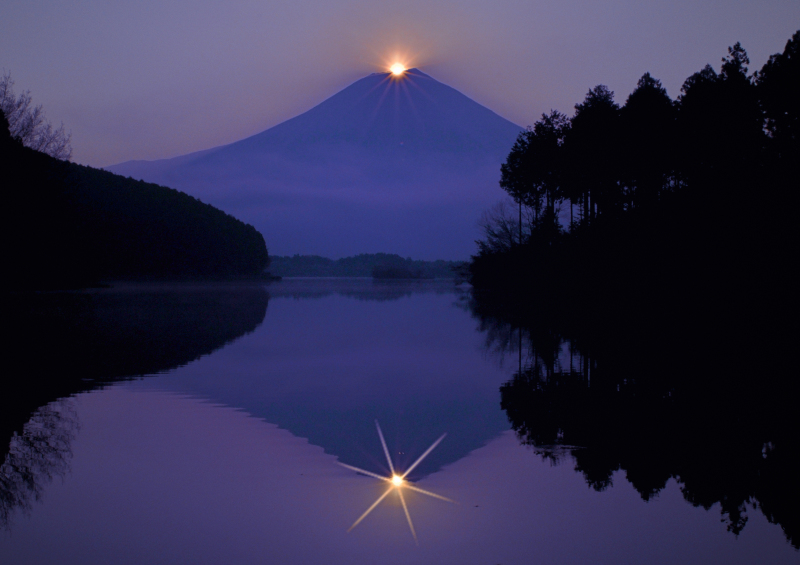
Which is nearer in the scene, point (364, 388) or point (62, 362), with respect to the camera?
point (364, 388)

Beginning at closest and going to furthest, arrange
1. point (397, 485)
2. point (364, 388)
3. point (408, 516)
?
point (408, 516), point (397, 485), point (364, 388)

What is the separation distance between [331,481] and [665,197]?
20671mm

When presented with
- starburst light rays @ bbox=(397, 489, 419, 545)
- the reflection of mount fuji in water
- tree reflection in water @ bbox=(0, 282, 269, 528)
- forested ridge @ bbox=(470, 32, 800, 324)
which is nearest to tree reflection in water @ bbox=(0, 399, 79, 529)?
tree reflection in water @ bbox=(0, 282, 269, 528)

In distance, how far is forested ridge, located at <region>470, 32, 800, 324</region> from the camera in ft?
56.7

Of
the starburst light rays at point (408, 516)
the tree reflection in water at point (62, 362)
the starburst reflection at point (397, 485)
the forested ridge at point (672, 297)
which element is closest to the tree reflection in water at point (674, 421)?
the forested ridge at point (672, 297)

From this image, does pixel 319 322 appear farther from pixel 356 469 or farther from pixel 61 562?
pixel 61 562

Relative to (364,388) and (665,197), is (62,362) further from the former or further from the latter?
(665,197)

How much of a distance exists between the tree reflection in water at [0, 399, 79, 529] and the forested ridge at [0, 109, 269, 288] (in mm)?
34751

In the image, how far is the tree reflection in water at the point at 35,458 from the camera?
419 centimetres

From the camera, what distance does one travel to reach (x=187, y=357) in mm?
11250

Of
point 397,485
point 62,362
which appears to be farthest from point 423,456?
point 62,362

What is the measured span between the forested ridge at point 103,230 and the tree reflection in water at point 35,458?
3475 centimetres

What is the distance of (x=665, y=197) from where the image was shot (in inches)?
890

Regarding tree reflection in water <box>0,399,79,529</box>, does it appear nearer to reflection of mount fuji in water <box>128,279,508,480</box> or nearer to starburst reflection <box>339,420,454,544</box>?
reflection of mount fuji in water <box>128,279,508,480</box>
